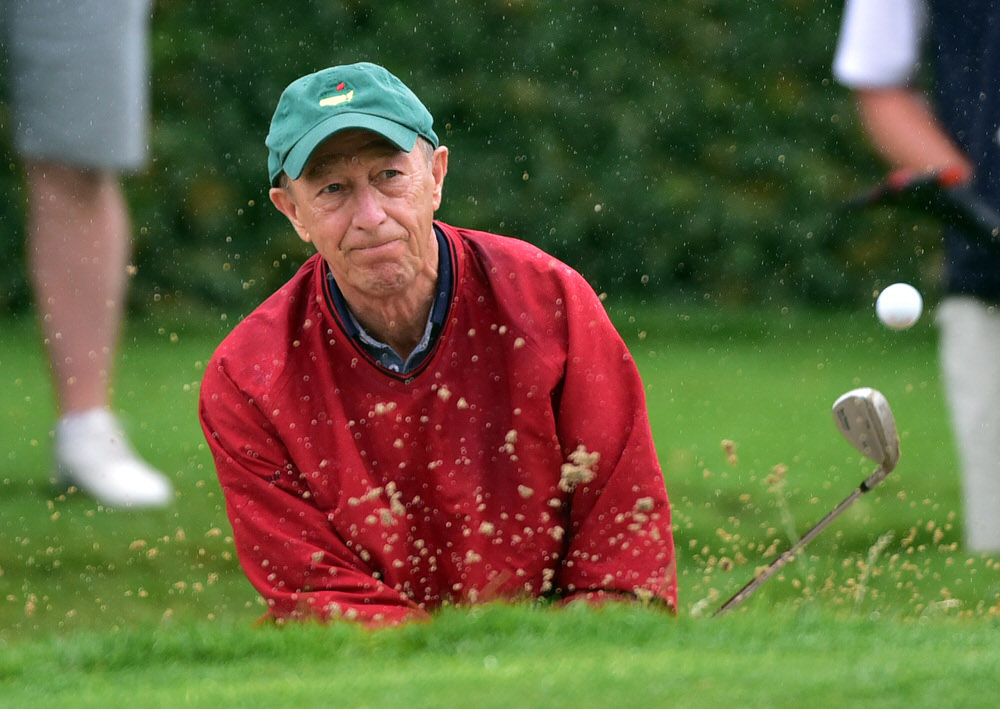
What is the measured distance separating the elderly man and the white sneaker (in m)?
1.87

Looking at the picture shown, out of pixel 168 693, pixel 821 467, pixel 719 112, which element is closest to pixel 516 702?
pixel 168 693

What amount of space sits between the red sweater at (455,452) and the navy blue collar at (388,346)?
0.07 ft

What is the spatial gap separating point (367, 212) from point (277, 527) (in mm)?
688

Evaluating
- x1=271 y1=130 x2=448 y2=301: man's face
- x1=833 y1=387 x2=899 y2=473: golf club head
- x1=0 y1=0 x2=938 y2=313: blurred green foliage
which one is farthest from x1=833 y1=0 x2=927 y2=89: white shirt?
x1=0 y1=0 x2=938 y2=313: blurred green foliage

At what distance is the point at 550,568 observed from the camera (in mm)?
3783

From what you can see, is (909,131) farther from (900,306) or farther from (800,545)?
(800,545)

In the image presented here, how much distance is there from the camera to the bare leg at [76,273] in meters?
5.56

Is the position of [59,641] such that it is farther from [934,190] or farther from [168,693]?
[934,190]

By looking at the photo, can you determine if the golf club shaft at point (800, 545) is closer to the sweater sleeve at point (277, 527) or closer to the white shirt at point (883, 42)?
the sweater sleeve at point (277, 527)

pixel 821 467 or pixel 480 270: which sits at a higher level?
pixel 480 270

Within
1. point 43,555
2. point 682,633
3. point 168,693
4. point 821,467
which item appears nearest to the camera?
point 168,693

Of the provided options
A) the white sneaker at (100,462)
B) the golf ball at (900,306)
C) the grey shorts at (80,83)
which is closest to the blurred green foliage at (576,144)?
the grey shorts at (80,83)

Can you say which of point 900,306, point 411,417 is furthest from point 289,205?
point 900,306

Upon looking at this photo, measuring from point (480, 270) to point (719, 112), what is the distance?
22.2ft
